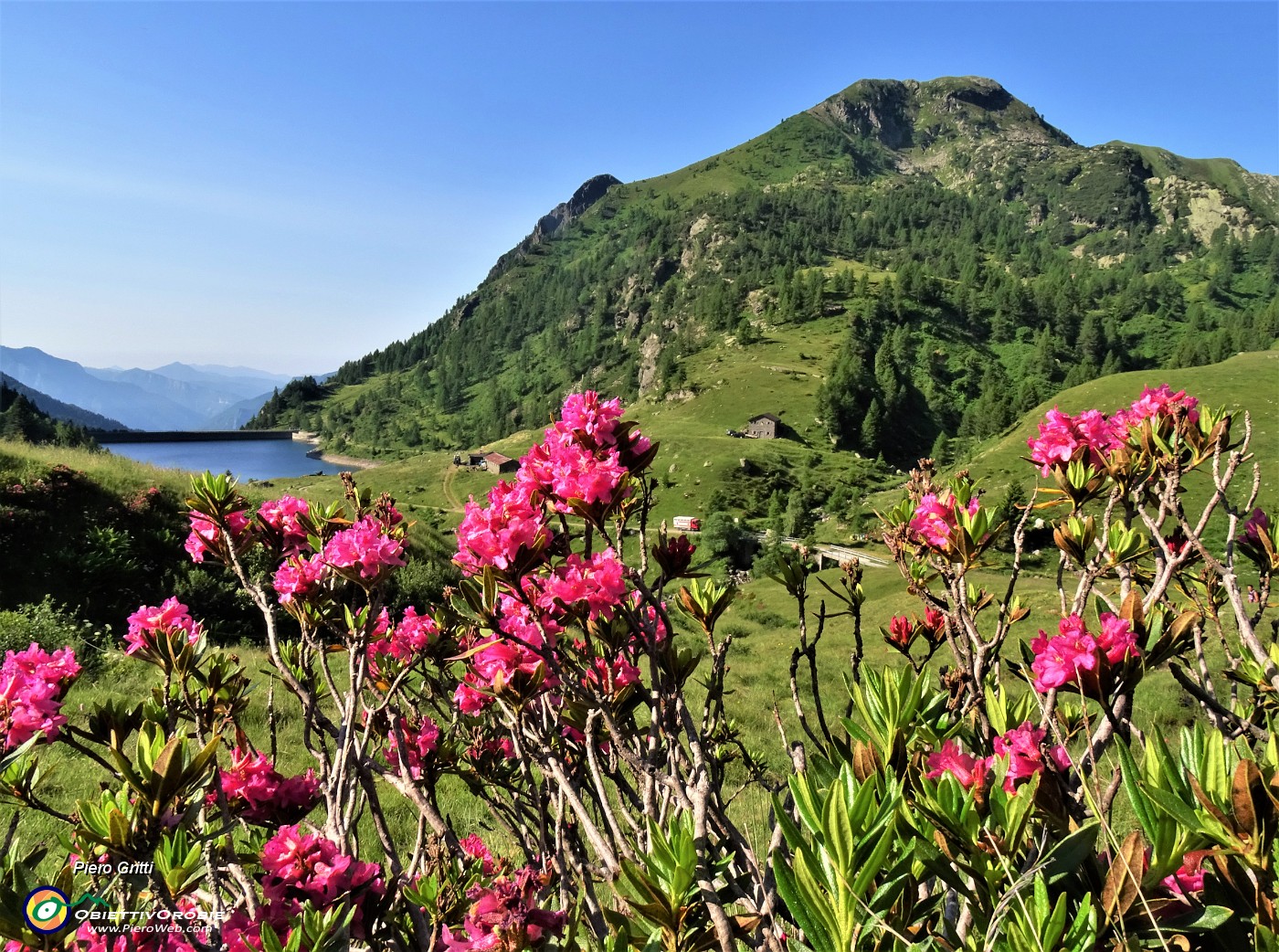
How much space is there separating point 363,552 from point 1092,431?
3.02 meters

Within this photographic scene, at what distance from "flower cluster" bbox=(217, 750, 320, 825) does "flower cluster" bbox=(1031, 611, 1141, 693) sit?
2114 millimetres

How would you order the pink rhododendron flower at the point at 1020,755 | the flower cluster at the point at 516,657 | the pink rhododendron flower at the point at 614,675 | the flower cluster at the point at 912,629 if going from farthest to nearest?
the flower cluster at the point at 912,629, the pink rhododendron flower at the point at 614,675, the flower cluster at the point at 516,657, the pink rhododendron flower at the point at 1020,755

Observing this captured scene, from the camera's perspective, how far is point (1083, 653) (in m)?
1.32

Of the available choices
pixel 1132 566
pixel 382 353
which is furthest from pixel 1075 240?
pixel 1132 566

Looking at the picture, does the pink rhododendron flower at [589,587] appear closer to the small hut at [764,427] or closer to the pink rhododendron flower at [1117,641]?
the pink rhododendron flower at [1117,641]

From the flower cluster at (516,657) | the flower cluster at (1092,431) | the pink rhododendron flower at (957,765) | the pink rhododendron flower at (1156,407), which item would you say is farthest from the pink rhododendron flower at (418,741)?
the pink rhododendron flower at (1156,407)

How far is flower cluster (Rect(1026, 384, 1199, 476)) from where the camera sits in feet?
8.42

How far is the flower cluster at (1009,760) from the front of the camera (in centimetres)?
117

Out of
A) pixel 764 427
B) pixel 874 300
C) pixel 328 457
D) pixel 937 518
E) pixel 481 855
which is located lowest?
pixel 764 427

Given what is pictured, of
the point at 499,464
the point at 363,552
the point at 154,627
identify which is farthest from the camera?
the point at 499,464

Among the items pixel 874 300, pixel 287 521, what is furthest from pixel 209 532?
A: pixel 874 300

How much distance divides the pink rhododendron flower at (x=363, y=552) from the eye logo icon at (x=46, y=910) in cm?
100

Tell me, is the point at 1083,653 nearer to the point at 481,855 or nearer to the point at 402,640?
the point at 481,855

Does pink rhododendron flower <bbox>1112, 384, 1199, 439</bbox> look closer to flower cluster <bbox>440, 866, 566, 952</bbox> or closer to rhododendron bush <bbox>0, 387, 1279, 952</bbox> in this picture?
rhododendron bush <bbox>0, 387, 1279, 952</bbox>
